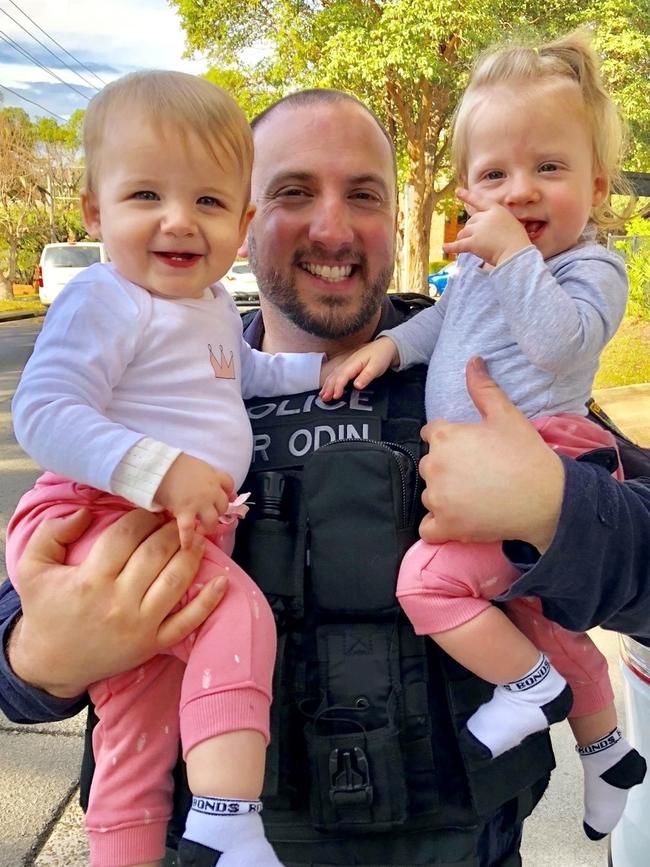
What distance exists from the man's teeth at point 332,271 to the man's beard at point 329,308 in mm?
32

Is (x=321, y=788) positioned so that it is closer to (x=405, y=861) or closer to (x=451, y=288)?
(x=405, y=861)

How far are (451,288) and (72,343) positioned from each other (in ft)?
2.96

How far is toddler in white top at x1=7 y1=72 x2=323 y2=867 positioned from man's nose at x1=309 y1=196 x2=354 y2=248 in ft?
1.23

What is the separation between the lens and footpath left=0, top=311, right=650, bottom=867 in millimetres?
2475

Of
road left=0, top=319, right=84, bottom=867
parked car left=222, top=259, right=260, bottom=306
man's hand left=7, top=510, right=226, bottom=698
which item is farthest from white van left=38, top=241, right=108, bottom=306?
man's hand left=7, top=510, right=226, bottom=698

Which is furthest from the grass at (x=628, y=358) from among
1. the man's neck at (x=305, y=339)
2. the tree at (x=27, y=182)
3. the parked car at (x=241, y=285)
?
the tree at (x=27, y=182)

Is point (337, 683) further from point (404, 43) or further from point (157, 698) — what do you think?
point (404, 43)

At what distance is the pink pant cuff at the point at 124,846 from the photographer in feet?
4.42

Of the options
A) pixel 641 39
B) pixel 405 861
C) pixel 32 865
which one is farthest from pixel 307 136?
pixel 641 39

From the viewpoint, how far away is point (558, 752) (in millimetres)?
2941

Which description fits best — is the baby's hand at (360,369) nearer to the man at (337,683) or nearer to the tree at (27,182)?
the man at (337,683)

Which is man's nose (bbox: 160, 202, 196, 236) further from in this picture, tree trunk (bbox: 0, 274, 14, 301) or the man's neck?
tree trunk (bbox: 0, 274, 14, 301)

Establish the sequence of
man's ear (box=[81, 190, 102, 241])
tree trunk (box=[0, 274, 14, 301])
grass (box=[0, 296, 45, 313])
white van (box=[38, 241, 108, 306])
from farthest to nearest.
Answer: tree trunk (box=[0, 274, 14, 301]) < grass (box=[0, 296, 45, 313]) < white van (box=[38, 241, 108, 306]) < man's ear (box=[81, 190, 102, 241])

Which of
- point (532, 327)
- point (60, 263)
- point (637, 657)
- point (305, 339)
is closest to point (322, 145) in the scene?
point (305, 339)
